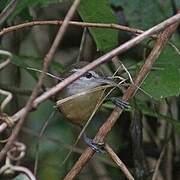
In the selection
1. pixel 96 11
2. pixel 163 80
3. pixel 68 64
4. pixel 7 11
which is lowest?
pixel 68 64

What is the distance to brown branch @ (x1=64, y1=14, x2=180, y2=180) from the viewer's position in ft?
A: 5.36

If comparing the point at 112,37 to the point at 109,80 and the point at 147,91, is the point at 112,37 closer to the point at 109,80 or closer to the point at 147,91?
the point at 109,80

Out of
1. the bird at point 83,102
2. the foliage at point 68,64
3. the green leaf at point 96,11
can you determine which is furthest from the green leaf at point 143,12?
the green leaf at point 96,11

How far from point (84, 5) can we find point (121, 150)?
1.11 metres

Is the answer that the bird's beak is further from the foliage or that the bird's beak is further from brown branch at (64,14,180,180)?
brown branch at (64,14,180,180)

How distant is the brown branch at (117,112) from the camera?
1634 mm

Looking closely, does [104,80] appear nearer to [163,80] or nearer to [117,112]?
[163,80]

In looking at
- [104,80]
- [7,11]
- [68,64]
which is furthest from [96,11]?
[68,64]

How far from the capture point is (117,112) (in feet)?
5.59

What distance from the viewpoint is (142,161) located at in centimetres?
215

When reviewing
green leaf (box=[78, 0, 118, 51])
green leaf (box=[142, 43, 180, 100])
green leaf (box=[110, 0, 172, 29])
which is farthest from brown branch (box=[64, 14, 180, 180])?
green leaf (box=[110, 0, 172, 29])

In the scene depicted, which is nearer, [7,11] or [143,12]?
[7,11]

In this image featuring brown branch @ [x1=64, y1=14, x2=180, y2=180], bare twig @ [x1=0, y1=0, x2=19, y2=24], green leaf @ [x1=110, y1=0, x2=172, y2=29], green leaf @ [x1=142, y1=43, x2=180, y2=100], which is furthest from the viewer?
green leaf @ [x1=110, y1=0, x2=172, y2=29]

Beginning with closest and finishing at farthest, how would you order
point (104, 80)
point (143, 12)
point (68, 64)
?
point (104, 80) < point (143, 12) < point (68, 64)
